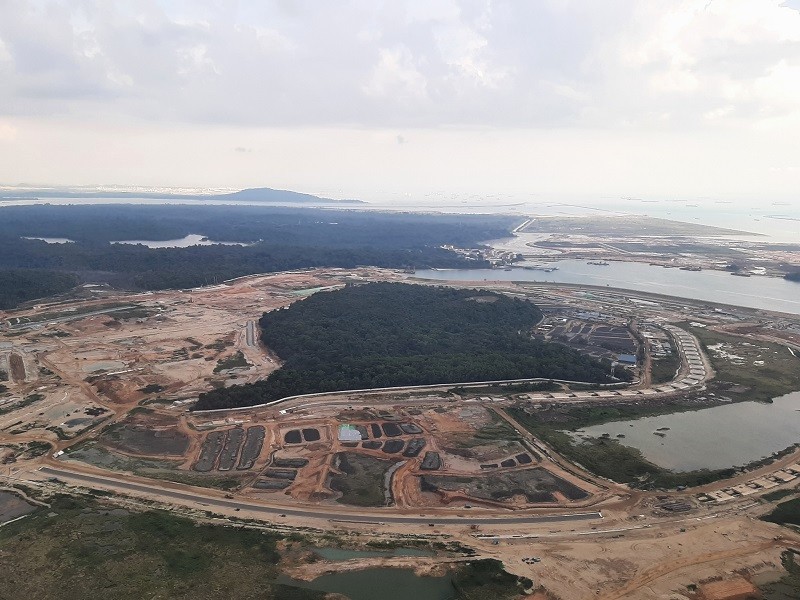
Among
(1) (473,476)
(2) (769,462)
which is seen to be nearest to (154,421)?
(1) (473,476)

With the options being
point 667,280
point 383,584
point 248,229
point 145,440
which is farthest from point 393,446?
point 248,229

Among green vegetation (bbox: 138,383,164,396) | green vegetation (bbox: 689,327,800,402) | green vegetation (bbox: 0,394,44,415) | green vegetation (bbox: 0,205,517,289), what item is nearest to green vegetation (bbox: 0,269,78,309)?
green vegetation (bbox: 0,205,517,289)

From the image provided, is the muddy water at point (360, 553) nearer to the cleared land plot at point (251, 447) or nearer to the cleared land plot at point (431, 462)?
the cleared land plot at point (431, 462)

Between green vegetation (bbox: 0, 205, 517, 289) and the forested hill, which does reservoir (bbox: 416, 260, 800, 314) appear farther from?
the forested hill

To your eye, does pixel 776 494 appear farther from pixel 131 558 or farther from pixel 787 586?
pixel 131 558

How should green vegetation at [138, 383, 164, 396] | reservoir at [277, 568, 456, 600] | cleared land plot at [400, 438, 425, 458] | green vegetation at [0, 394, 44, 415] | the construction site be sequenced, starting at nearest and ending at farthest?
reservoir at [277, 568, 456, 600]
the construction site
cleared land plot at [400, 438, 425, 458]
green vegetation at [0, 394, 44, 415]
green vegetation at [138, 383, 164, 396]

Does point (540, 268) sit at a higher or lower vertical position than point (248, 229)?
lower
